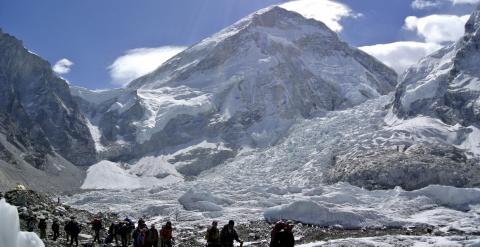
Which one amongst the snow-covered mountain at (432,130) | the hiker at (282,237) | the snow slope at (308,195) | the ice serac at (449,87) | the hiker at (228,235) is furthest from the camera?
the ice serac at (449,87)

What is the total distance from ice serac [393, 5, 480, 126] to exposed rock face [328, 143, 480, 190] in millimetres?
23878

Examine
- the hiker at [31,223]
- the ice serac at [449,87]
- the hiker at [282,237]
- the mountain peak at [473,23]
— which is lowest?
the hiker at [282,237]

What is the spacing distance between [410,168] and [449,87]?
50.5m

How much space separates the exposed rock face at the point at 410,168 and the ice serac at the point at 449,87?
23.9 m

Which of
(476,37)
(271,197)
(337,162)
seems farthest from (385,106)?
(271,197)

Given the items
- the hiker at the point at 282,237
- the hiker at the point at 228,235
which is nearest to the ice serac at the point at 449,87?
the hiker at the point at 228,235

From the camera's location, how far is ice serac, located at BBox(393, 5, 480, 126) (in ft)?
535

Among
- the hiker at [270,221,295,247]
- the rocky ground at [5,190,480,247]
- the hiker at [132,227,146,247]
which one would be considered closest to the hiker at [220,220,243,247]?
the hiker at [270,221,295,247]

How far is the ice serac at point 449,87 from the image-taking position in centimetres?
16300

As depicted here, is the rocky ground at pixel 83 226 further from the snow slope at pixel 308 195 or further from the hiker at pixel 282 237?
the hiker at pixel 282 237

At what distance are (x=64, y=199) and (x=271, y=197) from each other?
147 ft

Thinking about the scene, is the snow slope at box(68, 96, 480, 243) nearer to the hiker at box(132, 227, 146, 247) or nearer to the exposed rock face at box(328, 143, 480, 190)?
the exposed rock face at box(328, 143, 480, 190)

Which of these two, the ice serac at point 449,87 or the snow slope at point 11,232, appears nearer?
the snow slope at point 11,232

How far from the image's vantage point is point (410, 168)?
128250mm
